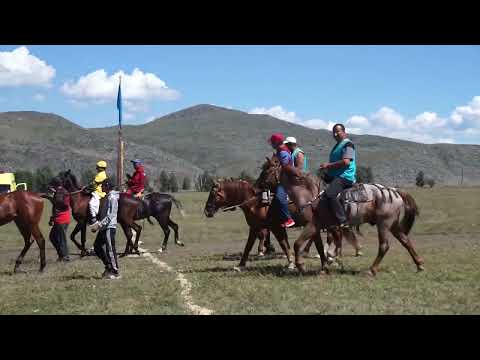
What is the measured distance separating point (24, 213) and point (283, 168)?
21.6 ft

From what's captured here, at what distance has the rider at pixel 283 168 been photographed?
11.3 meters

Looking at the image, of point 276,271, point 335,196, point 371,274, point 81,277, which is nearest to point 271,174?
point 335,196

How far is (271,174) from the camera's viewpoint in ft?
41.1

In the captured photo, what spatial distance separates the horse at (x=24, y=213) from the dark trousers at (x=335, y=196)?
23.4 feet

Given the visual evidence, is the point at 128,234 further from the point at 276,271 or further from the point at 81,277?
the point at 276,271

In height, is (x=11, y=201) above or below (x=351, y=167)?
below

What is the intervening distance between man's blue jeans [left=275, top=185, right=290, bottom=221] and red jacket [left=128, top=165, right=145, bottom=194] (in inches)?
271

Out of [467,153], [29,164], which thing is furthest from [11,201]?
[467,153]

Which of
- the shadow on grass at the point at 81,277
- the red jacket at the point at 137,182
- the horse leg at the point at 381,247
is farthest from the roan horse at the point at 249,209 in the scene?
the red jacket at the point at 137,182

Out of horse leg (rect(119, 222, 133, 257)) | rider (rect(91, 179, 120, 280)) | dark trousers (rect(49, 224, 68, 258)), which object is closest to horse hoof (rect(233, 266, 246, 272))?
rider (rect(91, 179, 120, 280))

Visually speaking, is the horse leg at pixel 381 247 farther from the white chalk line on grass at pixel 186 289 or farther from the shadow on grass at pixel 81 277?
the shadow on grass at pixel 81 277
